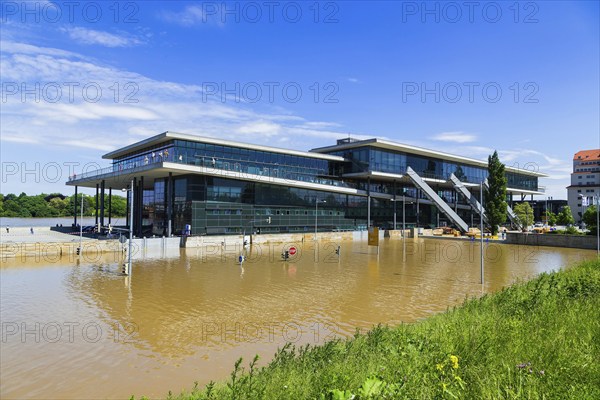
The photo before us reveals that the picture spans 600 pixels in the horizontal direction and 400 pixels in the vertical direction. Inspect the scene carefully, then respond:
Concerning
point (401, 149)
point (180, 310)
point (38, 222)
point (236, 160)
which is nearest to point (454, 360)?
point (180, 310)

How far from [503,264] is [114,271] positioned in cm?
3223

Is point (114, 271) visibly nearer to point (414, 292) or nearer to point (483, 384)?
point (414, 292)

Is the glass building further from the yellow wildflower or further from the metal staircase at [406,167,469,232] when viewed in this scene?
the yellow wildflower

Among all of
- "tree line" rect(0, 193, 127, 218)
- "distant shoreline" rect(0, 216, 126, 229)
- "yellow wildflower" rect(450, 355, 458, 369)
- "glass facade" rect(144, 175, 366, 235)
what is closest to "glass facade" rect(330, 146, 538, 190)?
"glass facade" rect(144, 175, 366, 235)

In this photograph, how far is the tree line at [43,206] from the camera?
12250 cm

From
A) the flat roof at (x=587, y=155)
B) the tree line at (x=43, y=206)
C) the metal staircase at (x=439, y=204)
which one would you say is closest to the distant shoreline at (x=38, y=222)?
the tree line at (x=43, y=206)

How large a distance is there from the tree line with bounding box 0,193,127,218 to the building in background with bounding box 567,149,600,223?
463 ft

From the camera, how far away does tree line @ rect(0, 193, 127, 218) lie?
4823 inches

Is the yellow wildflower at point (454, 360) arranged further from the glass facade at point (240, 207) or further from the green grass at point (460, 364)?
the glass facade at point (240, 207)

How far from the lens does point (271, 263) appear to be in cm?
3462

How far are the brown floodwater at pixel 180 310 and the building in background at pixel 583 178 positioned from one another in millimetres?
105571

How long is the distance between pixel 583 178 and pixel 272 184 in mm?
114617

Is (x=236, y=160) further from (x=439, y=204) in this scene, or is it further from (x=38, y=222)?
(x=38, y=222)

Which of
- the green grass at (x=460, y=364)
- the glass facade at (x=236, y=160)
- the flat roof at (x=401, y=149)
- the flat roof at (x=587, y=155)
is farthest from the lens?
the flat roof at (x=587, y=155)
